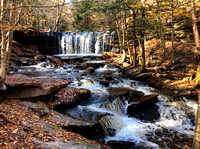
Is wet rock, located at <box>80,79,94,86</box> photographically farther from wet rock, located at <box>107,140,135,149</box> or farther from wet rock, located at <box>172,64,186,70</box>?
wet rock, located at <box>172,64,186,70</box>

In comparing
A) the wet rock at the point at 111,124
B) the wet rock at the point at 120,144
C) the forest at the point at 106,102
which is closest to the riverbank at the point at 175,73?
the forest at the point at 106,102

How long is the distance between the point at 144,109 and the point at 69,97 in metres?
4.43

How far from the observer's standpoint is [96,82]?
476 inches

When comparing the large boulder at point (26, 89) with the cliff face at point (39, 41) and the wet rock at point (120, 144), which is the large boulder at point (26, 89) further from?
the cliff face at point (39, 41)

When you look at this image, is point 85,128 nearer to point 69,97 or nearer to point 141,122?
point 69,97

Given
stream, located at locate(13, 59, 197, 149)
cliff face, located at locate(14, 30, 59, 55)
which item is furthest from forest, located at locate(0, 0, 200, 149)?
cliff face, located at locate(14, 30, 59, 55)

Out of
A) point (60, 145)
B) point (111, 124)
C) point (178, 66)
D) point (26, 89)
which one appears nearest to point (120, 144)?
point (111, 124)

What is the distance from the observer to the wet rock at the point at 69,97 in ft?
25.7

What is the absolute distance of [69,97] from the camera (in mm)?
8367

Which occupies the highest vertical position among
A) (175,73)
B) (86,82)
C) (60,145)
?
(175,73)

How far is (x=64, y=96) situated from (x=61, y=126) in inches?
127

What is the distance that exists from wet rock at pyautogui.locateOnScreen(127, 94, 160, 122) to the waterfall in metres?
18.4

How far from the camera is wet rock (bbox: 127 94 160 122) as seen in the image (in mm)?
7675

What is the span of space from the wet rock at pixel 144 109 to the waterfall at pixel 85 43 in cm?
1839
